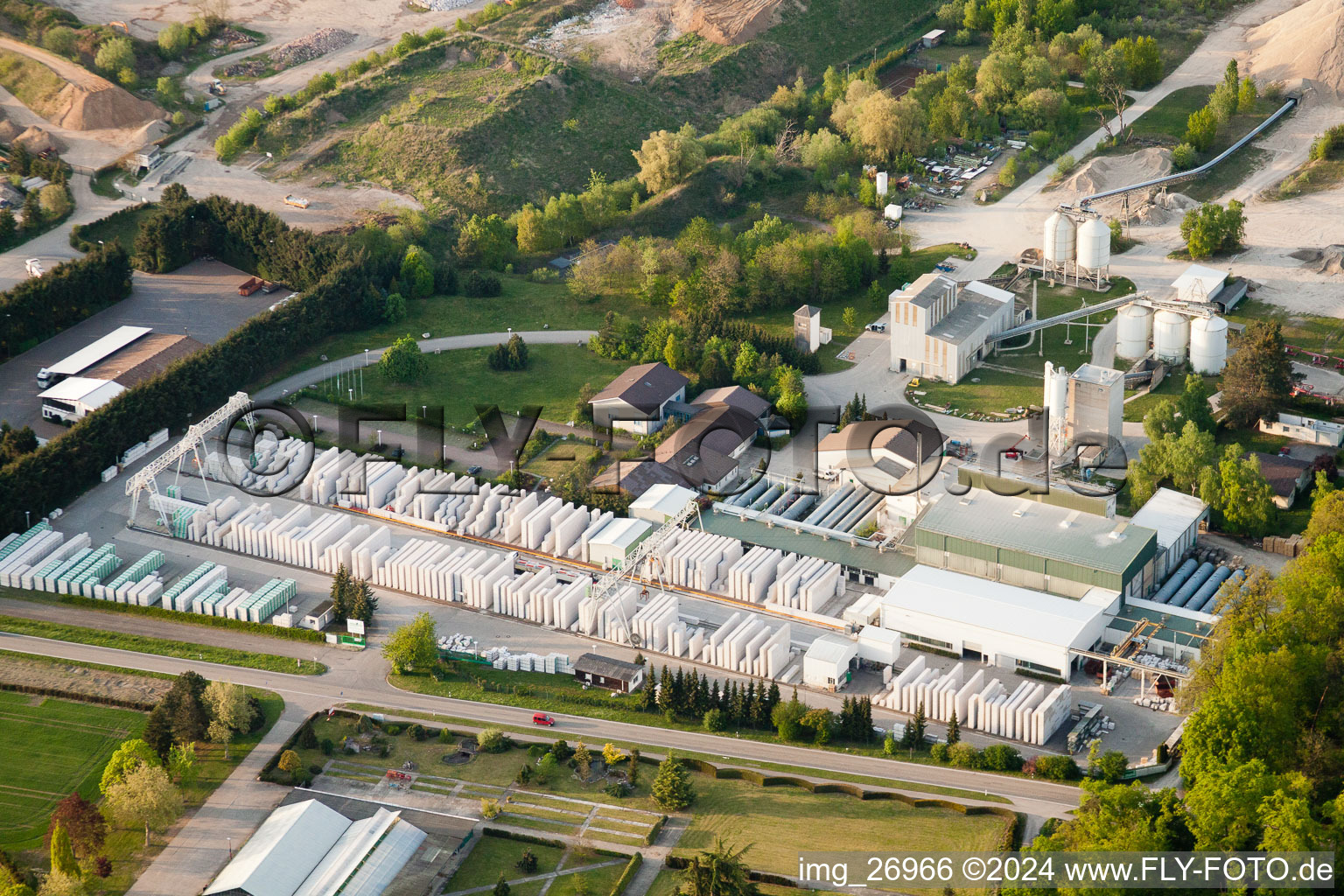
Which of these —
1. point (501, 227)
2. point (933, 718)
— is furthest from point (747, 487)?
point (501, 227)

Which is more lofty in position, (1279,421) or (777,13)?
(777,13)

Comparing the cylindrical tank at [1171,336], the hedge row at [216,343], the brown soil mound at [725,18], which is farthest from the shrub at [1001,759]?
the brown soil mound at [725,18]

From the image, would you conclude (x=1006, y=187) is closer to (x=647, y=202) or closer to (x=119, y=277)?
(x=647, y=202)

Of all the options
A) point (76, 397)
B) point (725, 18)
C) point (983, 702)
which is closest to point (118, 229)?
point (76, 397)

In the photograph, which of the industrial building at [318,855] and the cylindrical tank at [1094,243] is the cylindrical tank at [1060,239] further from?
the industrial building at [318,855]

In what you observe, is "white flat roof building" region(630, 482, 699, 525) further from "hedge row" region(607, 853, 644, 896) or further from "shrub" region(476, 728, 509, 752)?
"hedge row" region(607, 853, 644, 896)

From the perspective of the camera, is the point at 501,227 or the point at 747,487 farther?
the point at 501,227
